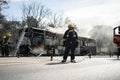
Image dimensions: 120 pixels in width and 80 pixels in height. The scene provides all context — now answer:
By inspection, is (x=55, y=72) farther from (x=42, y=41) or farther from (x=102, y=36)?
(x=102, y=36)

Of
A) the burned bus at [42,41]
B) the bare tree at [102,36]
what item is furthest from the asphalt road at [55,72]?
the bare tree at [102,36]

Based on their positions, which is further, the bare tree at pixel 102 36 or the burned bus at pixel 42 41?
the bare tree at pixel 102 36

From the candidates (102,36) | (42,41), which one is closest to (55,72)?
(42,41)

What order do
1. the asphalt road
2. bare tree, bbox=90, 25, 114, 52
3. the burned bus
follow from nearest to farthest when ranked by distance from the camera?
the asphalt road < the burned bus < bare tree, bbox=90, 25, 114, 52

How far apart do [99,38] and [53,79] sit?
3718 inches

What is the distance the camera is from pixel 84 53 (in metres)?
40.8

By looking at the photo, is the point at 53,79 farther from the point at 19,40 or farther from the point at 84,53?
the point at 84,53

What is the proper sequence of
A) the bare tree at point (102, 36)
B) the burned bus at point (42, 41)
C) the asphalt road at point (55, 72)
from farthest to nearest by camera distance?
the bare tree at point (102, 36) < the burned bus at point (42, 41) < the asphalt road at point (55, 72)

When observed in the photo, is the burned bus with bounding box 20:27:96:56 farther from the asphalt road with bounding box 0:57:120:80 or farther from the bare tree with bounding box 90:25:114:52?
the bare tree with bounding box 90:25:114:52

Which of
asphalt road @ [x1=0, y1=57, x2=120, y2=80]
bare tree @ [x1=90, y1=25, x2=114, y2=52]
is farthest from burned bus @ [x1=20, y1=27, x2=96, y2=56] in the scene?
bare tree @ [x1=90, y1=25, x2=114, y2=52]

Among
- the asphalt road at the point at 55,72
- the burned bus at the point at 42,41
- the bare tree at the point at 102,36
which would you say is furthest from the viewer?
the bare tree at the point at 102,36

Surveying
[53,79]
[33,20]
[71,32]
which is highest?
[33,20]

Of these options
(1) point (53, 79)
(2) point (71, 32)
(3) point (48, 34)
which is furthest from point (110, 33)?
(1) point (53, 79)

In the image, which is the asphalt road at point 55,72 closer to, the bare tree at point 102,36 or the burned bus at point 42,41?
the burned bus at point 42,41
